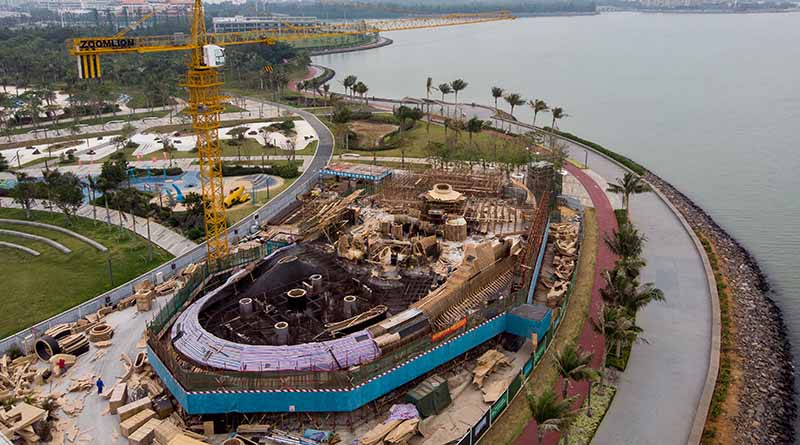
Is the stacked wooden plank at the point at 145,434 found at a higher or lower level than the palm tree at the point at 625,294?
lower

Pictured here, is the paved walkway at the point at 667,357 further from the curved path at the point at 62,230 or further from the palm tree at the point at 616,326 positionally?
the curved path at the point at 62,230

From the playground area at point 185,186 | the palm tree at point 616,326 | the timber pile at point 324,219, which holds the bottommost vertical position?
the playground area at point 185,186

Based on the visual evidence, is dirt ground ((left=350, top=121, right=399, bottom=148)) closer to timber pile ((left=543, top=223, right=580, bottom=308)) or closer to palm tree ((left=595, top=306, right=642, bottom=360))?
timber pile ((left=543, top=223, right=580, bottom=308))

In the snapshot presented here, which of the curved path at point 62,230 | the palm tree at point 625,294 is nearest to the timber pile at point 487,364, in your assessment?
the palm tree at point 625,294

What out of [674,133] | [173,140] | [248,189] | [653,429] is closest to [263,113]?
[173,140]

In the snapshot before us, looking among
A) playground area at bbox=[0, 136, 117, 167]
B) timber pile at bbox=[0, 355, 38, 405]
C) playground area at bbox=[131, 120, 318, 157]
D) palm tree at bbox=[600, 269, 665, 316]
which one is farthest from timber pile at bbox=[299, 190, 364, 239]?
playground area at bbox=[0, 136, 117, 167]

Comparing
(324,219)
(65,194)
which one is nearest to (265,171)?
(65,194)
